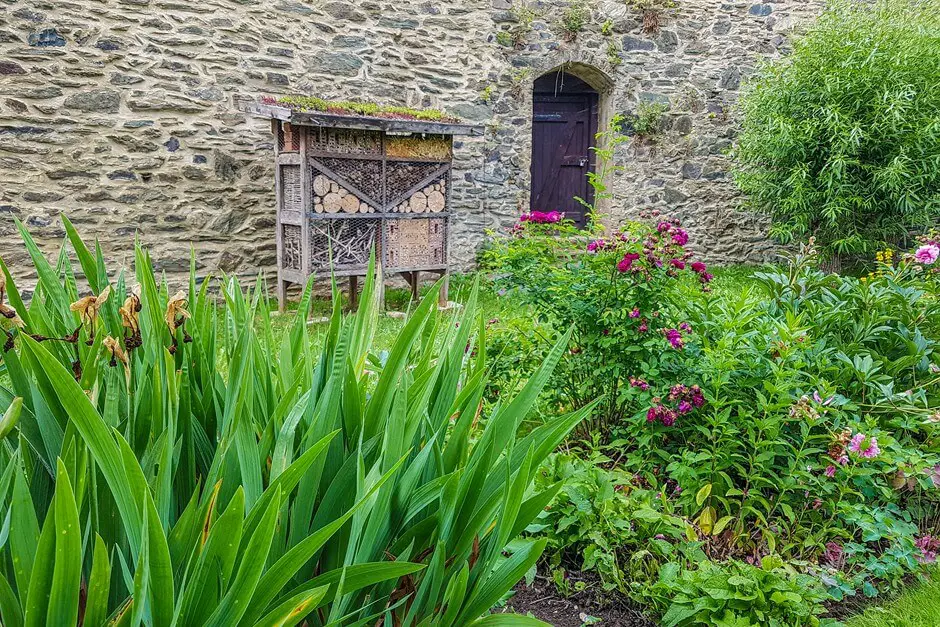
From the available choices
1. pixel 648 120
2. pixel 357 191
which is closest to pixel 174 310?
pixel 357 191

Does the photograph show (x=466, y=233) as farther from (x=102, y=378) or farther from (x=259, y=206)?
(x=102, y=378)

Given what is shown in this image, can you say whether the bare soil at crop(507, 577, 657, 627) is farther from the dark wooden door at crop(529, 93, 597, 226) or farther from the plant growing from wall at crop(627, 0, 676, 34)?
the plant growing from wall at crop(627, 0, 676, 34)

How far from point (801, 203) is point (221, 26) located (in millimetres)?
5919

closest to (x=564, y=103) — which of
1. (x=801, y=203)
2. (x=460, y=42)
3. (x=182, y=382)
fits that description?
(x=460, y=42)

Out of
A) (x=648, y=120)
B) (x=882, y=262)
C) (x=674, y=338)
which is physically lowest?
(x=674, y=338)

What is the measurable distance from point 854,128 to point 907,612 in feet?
20.3

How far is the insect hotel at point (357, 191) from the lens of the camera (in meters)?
5.17

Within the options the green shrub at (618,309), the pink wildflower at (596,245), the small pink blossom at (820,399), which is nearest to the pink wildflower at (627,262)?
the green shrub at (618,309)

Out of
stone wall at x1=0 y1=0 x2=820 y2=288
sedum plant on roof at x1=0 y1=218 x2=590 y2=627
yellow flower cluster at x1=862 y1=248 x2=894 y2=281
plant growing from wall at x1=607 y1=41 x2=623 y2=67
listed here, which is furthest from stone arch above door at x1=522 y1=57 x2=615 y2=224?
sedum plant on roof at x1=0 y1=218 x2=590 y2=627

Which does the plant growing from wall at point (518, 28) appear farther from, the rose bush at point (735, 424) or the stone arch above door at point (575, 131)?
the rose bush at point (735, 424)

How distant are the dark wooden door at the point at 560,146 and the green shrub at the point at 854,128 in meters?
1.89

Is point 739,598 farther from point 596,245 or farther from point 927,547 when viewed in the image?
point 596,245

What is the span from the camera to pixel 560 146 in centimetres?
876

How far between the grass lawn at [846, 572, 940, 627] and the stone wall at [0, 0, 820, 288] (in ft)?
15.2
